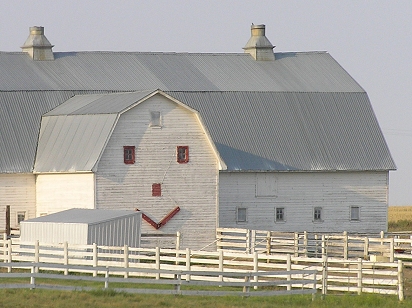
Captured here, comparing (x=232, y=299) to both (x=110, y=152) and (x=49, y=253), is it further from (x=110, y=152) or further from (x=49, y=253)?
(x=110, y=152)

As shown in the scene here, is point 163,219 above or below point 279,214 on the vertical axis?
below

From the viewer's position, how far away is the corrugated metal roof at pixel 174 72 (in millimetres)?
55094

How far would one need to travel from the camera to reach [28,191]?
1998 inches

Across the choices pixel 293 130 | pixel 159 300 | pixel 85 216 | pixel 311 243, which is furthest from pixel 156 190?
pixel 159 300

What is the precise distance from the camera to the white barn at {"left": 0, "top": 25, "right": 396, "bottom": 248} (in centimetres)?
4844

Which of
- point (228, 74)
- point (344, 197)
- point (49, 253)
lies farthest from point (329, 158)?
point (49, 253)

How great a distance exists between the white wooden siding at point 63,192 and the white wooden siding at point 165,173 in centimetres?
57

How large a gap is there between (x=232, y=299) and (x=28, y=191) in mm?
21798

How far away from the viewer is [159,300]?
98.0 feet

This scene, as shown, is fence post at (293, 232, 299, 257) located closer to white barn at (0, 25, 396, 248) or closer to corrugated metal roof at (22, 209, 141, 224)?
white barn at (0, 25, 396, 248)

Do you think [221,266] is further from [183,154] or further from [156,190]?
[183,154]

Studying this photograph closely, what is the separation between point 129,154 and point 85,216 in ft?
A: 16.0

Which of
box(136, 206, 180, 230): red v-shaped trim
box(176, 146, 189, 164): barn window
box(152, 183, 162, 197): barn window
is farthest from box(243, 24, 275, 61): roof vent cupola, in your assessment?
box(136, 206, 180, 230): red v-shaped trim

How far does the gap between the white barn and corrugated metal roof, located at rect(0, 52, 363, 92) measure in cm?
8
